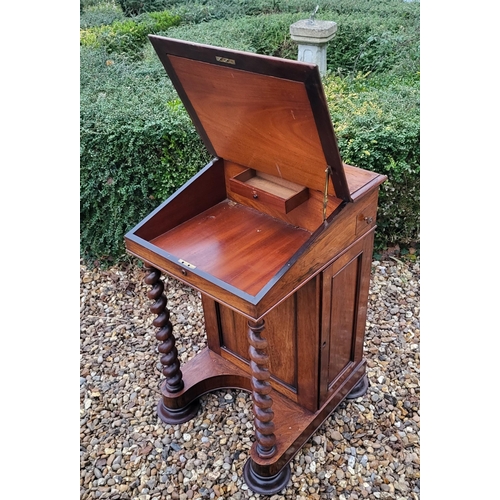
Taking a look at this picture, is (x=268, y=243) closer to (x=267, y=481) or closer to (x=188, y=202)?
(x=188, y=202)

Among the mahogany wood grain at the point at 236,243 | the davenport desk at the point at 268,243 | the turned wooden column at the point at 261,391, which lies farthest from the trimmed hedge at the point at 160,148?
the turned wooden column at the point at 261,391

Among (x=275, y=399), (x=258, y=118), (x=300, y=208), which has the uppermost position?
(x=258, y=118)

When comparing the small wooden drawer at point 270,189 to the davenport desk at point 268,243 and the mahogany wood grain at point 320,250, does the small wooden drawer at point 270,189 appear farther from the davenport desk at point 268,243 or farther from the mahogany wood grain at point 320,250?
the mahogany wood grain at point 320,250

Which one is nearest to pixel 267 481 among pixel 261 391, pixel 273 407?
pixel 273 407

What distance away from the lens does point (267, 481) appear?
2.40 m

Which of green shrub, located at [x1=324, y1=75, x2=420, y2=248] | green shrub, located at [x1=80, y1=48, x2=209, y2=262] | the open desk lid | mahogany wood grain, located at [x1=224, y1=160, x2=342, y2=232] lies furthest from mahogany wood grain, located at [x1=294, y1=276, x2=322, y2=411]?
green shrub, located at [x1=80, y1=48, x2=209, y2=262]

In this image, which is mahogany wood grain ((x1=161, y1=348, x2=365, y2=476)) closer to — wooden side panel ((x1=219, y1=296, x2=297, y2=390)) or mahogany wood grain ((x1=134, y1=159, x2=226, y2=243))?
wooden side panel ((x1=219, y1=296, x2=297, y2=390))

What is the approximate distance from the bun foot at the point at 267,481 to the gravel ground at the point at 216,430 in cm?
3

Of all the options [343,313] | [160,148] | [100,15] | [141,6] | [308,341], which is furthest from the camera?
[141,6]

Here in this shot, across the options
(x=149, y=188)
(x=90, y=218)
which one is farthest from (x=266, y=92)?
(x=90, y=218)

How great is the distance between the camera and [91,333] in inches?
139

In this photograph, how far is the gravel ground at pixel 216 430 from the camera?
8.09 feet

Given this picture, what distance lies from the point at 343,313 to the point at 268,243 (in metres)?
0.65

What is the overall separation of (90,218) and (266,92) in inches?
106
